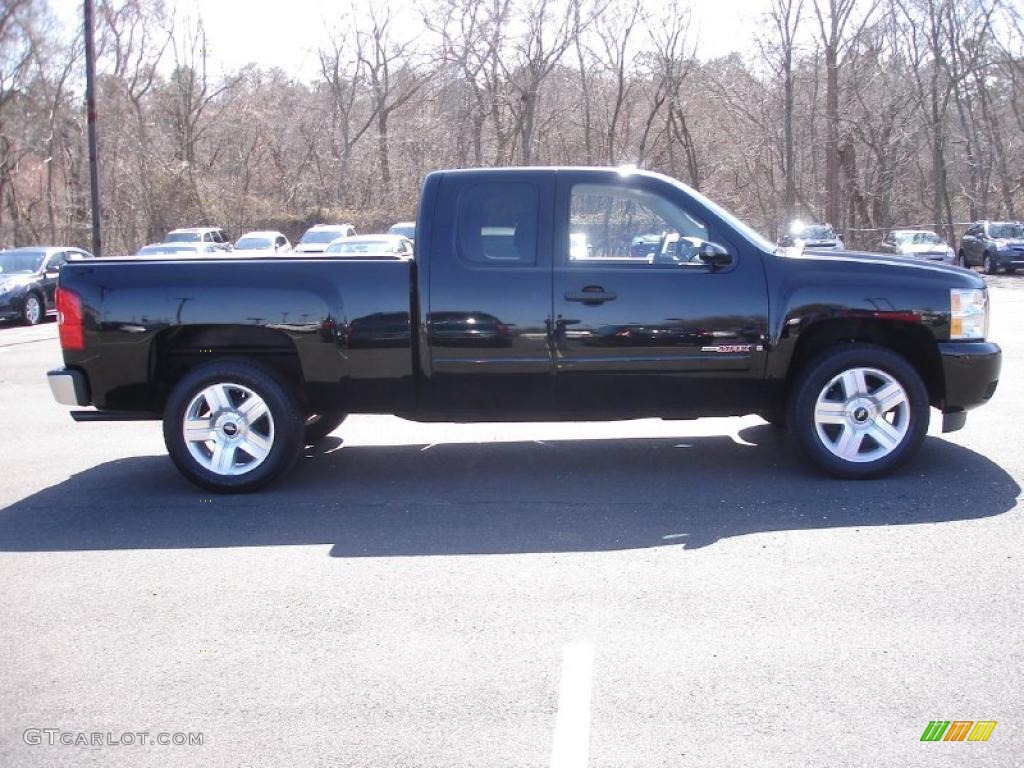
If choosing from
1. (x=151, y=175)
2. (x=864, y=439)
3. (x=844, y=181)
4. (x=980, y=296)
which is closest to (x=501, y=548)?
(x=864, y=439)

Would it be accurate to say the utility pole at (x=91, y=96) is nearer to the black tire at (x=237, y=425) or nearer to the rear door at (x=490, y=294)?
the black tire at (x=237, y=425)

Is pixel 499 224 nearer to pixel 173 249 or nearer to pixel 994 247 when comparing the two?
pixel 173 249

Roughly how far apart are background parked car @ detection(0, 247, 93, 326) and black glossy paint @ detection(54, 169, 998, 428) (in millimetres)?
15242

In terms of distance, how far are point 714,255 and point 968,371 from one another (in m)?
1.75

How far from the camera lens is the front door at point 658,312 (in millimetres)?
6812

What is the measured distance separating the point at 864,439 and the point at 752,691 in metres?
3.35

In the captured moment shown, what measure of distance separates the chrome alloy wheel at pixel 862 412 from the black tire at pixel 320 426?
137 inches

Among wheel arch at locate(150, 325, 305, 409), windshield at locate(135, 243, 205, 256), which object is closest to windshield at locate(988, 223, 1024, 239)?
windshield at locate(135, 243, 205, 256)

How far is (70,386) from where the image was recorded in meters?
7.03

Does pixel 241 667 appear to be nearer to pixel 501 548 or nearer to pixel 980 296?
pixel 501 548

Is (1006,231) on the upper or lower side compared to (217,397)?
upper

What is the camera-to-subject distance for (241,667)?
4.35 m

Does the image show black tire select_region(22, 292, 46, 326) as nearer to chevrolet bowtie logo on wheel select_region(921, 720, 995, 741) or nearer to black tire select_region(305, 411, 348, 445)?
black tire select_region(305, 411, 348, 445)

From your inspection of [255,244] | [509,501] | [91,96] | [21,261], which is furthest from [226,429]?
[255,244]
